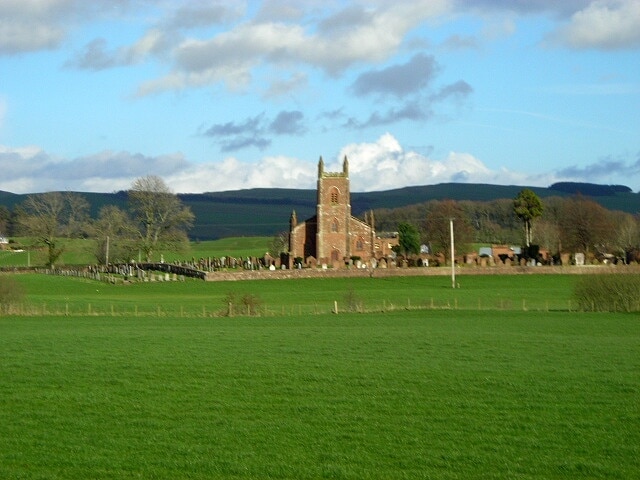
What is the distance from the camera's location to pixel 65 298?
63781 millimetres

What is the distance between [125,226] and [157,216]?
4.03 m

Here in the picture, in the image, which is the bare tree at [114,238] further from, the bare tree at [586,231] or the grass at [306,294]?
the bare tree at [586,231]

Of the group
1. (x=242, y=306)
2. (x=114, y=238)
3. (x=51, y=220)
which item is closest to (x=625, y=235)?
(x=114, y=238)

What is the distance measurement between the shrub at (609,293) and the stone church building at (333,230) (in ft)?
171

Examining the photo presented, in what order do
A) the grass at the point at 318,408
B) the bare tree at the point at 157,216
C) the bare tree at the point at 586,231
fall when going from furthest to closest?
the bare tree at the point at 586,231
the bare tree at the point at 157,216
the grass at the point at 318,408

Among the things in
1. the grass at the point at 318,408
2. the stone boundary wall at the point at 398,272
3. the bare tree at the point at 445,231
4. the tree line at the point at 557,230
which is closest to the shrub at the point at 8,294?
the grass at the point at 318,408

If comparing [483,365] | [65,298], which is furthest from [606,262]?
[483,365]

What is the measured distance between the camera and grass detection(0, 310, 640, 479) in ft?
43.9

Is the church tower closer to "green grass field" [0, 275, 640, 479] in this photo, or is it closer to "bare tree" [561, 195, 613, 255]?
"bare tree" [561, 195, 613, 255]

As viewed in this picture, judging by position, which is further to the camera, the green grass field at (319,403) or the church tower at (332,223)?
the church tower at (332,223)

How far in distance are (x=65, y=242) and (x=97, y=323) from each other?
228 feet

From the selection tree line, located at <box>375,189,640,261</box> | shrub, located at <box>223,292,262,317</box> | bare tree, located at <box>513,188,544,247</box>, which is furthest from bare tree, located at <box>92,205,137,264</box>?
shrub, located at <box>223,292,262,317</box>

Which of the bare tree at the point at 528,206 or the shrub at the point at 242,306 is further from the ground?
the bare tree at the point at 528,206

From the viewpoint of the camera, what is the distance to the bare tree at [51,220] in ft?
345
